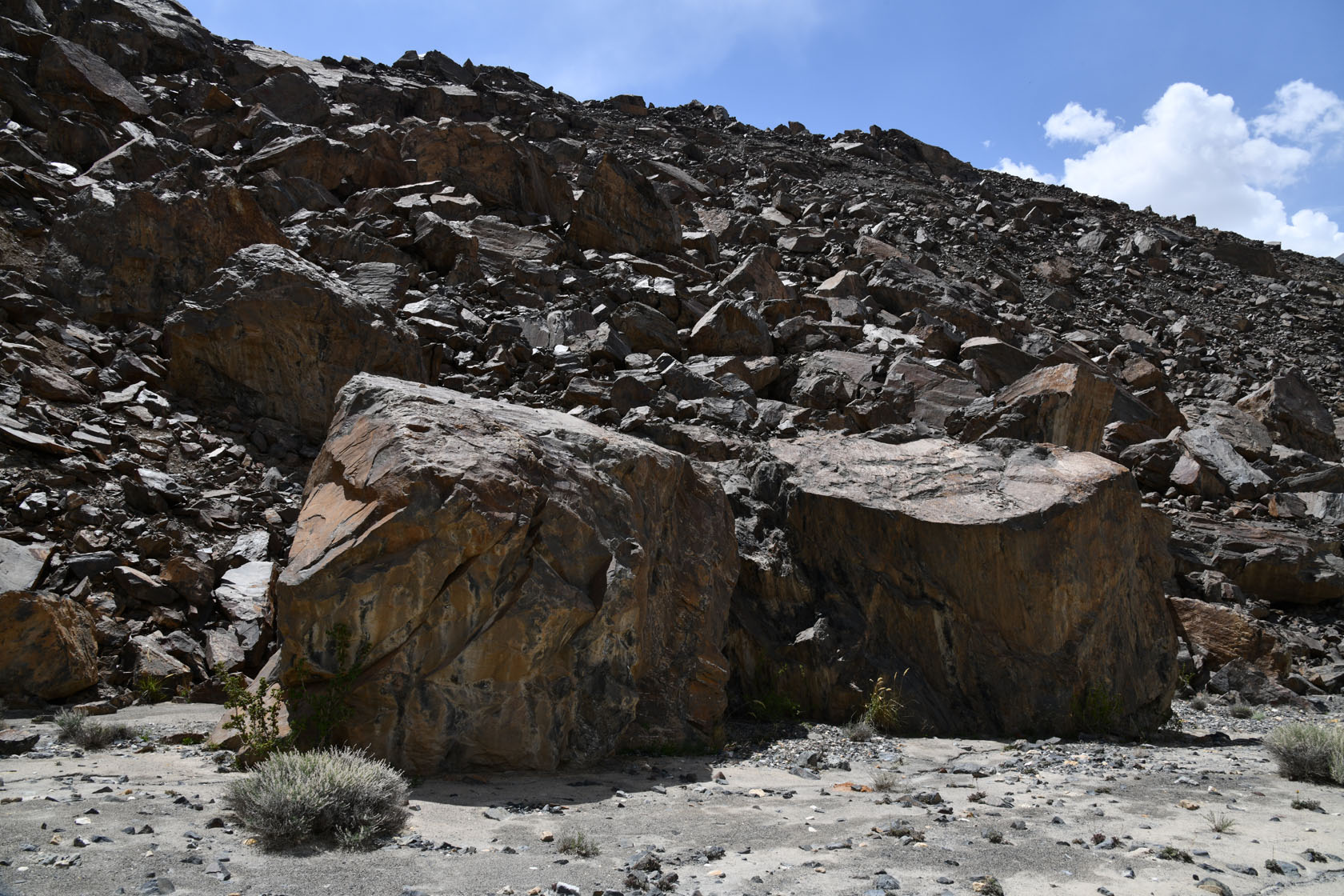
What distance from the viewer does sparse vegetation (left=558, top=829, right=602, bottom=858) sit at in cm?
473

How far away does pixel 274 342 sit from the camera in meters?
12.6

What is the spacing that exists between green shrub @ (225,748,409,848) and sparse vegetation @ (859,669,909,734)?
15.8 feet

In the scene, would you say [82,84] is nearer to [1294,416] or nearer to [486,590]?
[486,590]

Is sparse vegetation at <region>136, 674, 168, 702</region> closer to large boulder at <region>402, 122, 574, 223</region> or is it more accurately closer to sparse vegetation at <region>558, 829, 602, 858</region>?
sparse vegetation at <region>558, 829, 602, 858</region>

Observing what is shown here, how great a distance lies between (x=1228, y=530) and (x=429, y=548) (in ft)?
45.0

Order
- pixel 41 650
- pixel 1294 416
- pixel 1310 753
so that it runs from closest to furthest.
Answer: pixel 1310 753, pixel 41 650, pixel 1294 416

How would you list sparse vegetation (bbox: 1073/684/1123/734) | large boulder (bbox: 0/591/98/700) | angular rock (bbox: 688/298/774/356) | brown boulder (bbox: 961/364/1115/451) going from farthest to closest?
angular rock (bbox: 688/298/774/356), brown boulder (bbox: 961/364/1115/451), sparse vegetation (bbox: 1073/684/1123/734), large boulder (bbox: 0/591/98/700)

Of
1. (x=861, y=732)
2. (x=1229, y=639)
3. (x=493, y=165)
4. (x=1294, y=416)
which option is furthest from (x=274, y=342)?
(x=1294, y=416)

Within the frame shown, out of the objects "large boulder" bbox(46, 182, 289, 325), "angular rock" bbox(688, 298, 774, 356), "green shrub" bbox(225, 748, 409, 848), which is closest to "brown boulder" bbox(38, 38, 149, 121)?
"large boulder" bbox(46, 182, 289, 325)

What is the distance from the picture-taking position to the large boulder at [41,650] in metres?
7.42

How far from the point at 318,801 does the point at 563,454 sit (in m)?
3.42

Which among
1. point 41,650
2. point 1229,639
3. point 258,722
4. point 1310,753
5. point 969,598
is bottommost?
point 1310,753

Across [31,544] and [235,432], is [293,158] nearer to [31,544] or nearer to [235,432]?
[235,432]

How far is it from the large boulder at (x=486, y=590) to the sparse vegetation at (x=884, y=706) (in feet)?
5.00
